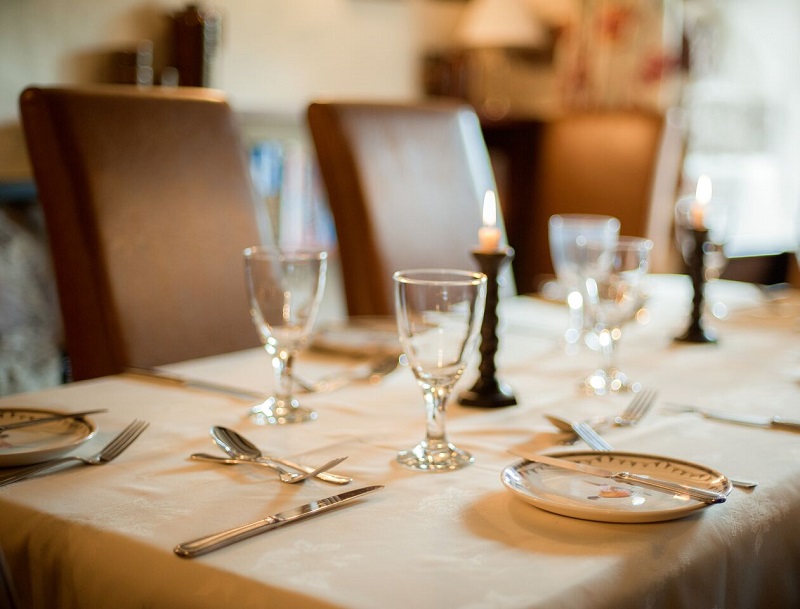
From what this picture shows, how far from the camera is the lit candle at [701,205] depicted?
4.91 feet

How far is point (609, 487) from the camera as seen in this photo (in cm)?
73

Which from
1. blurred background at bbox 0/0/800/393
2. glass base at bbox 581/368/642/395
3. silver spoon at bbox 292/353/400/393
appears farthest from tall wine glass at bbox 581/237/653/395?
blurred background at bbox 0/0/800/393

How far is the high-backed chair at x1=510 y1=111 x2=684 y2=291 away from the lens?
2527 mm

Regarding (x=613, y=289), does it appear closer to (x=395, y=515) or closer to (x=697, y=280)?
(x=697, y=280)

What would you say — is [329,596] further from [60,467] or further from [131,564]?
[60,467]

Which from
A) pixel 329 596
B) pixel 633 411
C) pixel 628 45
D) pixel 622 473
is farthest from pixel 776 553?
pixel 628 45

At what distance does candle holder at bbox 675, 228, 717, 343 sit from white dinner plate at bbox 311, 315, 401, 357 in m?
0.46

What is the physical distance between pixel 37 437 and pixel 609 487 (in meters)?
0.52

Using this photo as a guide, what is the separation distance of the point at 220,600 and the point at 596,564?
0.24 metres

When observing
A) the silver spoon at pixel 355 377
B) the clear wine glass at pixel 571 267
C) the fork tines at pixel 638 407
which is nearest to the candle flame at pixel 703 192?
the clear wine glass at pixel 571 267

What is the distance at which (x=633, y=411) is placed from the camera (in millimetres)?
1019

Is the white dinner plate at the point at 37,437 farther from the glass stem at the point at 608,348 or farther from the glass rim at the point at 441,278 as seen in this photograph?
the glass stem at the point at 608,348

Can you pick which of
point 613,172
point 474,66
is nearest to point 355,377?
point 613,172

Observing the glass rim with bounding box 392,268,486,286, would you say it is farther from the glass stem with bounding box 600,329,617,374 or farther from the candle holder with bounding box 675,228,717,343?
the candle holder with bounding box 675,228,717,343
